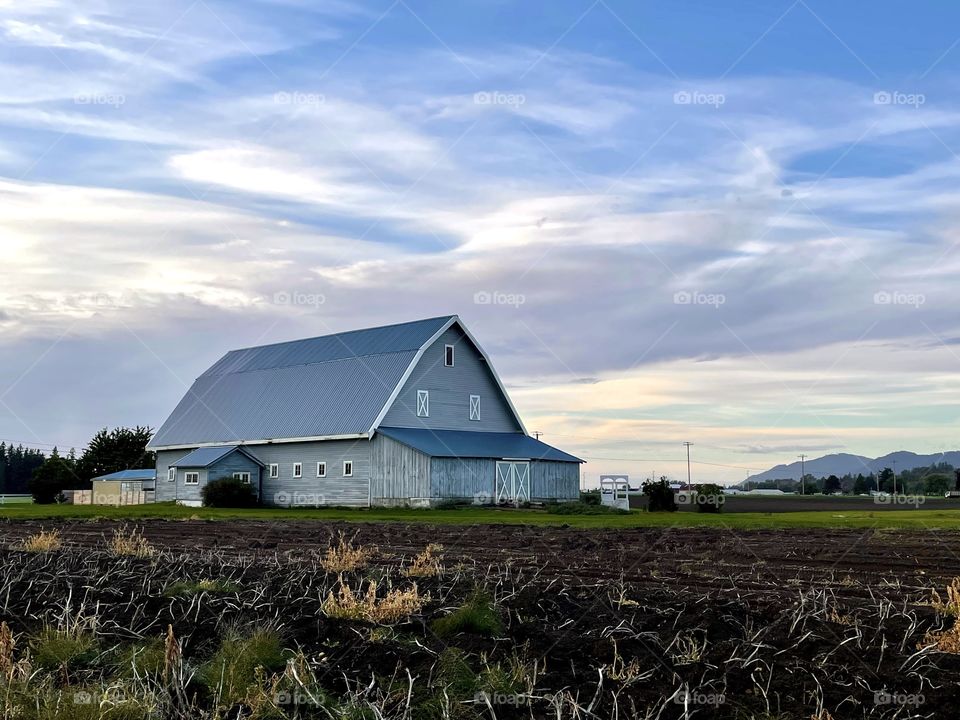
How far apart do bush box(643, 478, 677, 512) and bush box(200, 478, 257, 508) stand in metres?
19.2

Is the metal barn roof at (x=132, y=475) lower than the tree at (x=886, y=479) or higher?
higher

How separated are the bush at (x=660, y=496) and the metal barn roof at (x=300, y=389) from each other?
12.5m

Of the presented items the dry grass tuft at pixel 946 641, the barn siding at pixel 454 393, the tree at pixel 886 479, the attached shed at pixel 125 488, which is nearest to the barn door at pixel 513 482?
the barn siding at pixel 454 393

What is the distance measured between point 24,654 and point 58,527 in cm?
2105

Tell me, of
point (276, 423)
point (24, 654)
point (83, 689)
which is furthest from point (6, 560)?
point (276, 423)

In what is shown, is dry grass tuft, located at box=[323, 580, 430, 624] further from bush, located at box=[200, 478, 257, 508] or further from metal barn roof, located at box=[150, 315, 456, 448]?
bush, located at box=[200, 478, 257, 508]

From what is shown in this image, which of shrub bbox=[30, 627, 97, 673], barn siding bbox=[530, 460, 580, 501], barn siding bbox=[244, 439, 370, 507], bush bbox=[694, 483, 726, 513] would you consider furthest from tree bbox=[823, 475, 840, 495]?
shrub bbox=[30, 627, 97, 673]

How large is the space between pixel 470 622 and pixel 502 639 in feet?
2.11

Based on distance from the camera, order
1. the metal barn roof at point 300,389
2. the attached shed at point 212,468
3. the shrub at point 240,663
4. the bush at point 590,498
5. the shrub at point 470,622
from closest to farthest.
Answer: the shrub at point 240,663 < the shrub at point 470,622 < the metal barn roof at point 300,389 < the bush at point 590,498 < the attached shed at point 212,468

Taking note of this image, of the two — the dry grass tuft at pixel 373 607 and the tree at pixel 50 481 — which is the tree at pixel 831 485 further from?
the dry grass tuft at pixel 373 607

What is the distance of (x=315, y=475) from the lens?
51469 mm

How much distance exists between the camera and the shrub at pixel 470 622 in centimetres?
856

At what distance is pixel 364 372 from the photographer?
171 ft

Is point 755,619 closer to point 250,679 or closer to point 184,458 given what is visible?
point 250,679
